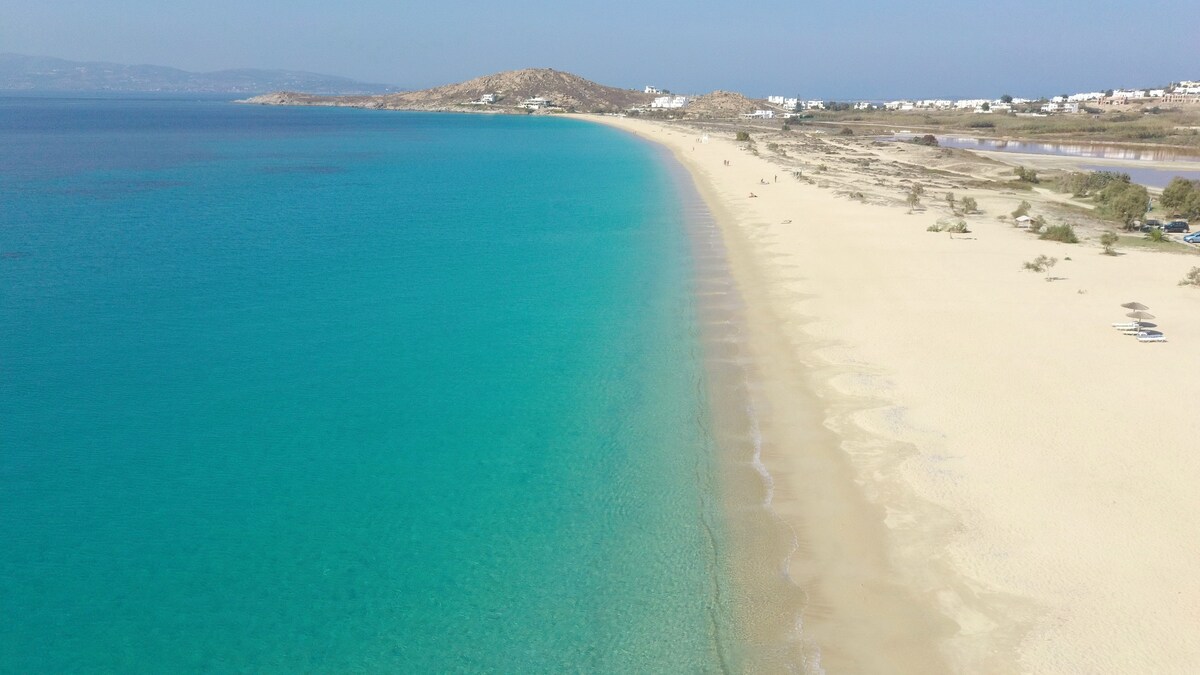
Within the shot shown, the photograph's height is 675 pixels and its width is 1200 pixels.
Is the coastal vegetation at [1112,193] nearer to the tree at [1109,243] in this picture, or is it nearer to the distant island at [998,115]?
the tree at [1109,243]

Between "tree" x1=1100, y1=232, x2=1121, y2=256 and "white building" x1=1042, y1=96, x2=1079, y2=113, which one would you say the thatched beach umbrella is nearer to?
"tree" x1=1100, y1=232, x2=1121, y2=256

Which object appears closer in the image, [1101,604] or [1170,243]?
[1101,604]

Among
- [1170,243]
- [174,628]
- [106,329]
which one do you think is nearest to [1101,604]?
[174,628]

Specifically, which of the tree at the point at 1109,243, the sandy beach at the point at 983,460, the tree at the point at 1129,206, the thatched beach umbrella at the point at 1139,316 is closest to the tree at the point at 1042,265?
the sandy beach at the point at 983,460

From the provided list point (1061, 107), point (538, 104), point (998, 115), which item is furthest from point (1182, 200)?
point (538, 104)

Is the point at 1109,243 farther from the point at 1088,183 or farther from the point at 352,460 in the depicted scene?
the point at 352,460

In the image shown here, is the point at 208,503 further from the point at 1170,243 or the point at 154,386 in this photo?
the point at 1170,243

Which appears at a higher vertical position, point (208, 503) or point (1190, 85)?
point (1190, 85)
